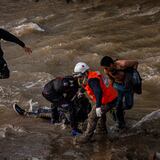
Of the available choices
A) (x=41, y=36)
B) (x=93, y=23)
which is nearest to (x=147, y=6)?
(x=93, y=23)

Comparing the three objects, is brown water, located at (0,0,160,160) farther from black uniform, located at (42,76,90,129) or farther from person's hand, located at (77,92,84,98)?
person's hand, located at (77,92,84,98)

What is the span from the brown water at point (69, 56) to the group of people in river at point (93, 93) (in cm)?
36

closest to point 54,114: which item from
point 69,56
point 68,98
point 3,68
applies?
point 68,98

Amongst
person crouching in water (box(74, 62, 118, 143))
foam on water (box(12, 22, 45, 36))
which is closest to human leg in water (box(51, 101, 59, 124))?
person crouching in water (box(74, 62, 118, 143))

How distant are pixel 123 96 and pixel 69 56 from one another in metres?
7.04

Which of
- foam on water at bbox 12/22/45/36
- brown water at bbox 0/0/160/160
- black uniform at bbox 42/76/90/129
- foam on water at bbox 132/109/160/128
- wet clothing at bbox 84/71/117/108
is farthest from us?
foam on water at bbox 12/22/45/36

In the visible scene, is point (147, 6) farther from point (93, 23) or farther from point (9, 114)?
point (9, 114)

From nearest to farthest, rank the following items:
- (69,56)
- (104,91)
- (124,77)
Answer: (104,91)
(124,77)
(69,56)

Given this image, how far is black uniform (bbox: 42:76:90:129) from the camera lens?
30.8 ft

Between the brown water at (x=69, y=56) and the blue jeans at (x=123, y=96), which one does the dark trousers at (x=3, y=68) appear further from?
the blue jeans at (x=123, y=96)

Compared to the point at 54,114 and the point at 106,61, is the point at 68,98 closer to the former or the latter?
the point at 54,114

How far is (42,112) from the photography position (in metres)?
10.7

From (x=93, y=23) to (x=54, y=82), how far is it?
11324mm

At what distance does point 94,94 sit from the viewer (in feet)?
28.0
